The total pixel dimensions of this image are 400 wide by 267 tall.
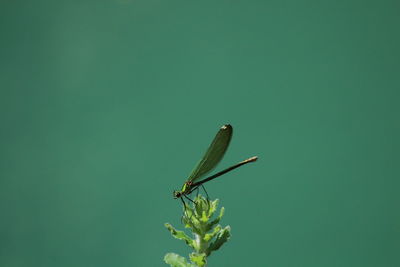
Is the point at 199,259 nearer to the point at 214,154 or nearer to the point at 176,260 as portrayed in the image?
the point at 176,260

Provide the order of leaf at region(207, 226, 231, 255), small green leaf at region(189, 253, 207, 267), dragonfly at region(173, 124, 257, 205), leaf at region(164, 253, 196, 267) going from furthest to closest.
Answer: dragonfly at region(173, 124, 257, 205) → leaf at region(207, 226, 231, 255) → leaf at region(164, 253, 196, 267) → small green leaf at region(189, 253, 207, 267)

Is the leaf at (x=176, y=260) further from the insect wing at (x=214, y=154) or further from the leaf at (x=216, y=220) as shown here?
the insect wing at (x=214, y=154)

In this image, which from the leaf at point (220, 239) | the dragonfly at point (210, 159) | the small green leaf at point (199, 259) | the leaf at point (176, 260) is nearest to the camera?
the small green leaf at point (199, 259)

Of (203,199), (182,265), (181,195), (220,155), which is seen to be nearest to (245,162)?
(220,155)

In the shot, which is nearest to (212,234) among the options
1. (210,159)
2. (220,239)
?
(220,239)

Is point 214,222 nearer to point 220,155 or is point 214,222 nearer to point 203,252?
point 203,252

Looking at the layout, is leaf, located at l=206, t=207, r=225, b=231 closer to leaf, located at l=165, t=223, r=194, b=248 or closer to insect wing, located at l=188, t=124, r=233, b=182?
leaf, located at l=165, t=223, r=194, b=248

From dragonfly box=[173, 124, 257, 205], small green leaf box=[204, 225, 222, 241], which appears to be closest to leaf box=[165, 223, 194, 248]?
small green leaf box=[204, 225, 222, 241]

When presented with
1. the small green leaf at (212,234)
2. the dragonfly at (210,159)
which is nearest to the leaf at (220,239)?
the small green leaf at (212,234)
